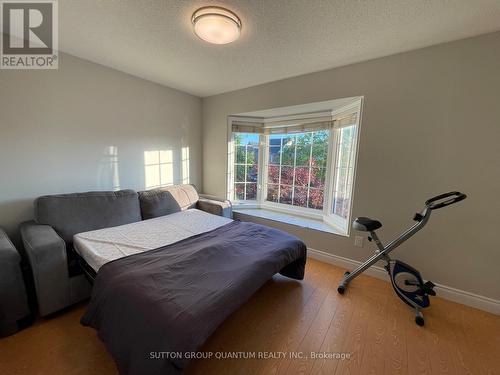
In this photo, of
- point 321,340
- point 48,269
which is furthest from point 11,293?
point 321,340

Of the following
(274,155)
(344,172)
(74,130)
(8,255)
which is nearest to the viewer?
(8,255)

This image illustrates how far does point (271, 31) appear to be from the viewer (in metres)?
1.62

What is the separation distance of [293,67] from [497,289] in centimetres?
283

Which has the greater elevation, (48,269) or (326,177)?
(326,177)

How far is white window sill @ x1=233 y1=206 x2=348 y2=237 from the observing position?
2665 millimetres

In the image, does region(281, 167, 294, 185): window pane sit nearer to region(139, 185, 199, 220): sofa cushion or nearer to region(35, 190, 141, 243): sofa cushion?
region(139, 185, 199, 220): sofa cushion

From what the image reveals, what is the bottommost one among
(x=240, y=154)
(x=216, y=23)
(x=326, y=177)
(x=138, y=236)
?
(x=138, y=236)

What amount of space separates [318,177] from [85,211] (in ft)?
9.44

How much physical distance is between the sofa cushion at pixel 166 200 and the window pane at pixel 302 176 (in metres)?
1.62

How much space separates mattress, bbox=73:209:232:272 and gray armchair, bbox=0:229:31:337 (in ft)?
1.19

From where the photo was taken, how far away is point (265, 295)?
1.96 m

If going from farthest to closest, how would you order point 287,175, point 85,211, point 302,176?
1. point 287,175
2. point 302,176
3. point 85,211

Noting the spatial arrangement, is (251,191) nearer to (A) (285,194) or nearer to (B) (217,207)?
(A) (285,194)

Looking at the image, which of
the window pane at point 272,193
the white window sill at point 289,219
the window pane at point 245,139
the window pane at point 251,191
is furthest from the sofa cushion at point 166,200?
the window pane at point 272,193
